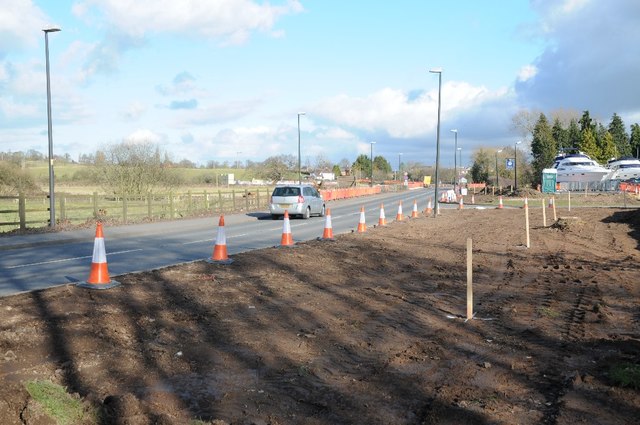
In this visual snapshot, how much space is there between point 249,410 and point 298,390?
1.91ft

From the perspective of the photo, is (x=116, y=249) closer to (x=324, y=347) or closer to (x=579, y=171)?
(x=324, y=347)

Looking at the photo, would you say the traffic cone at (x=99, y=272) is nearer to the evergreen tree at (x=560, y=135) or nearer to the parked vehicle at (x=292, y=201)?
the parked vehicle at (x=292, y=201)

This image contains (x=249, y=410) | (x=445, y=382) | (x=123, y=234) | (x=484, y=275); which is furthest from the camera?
(x=123, y=234)

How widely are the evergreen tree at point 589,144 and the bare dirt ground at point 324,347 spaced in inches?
3240

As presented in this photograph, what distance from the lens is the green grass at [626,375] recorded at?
5.07 meters

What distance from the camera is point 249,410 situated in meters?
4.57

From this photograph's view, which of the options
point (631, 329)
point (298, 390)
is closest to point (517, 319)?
point (631, 329)

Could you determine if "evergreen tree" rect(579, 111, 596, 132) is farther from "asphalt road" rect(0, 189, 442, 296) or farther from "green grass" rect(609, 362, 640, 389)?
"green grass" rect(609, 362, 640, 389)

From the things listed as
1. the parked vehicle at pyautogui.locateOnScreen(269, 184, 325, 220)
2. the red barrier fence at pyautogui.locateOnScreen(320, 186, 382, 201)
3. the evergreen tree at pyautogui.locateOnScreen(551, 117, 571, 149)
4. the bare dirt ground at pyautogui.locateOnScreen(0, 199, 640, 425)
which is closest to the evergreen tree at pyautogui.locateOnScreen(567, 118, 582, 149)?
the evergreen tree at pyautogui.locateOnScreen(551, 117, 571, 149)

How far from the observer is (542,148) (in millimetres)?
76938

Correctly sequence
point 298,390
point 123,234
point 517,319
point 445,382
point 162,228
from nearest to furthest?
point 298,390 → point 445,382 → point 517,319 → point 123,234 → point 162,228

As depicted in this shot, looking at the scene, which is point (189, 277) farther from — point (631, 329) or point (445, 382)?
point (631, 329)

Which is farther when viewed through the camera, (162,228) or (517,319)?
(162,228)

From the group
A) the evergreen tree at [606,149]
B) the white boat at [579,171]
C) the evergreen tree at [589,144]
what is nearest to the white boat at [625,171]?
the white boat at [579,171]
